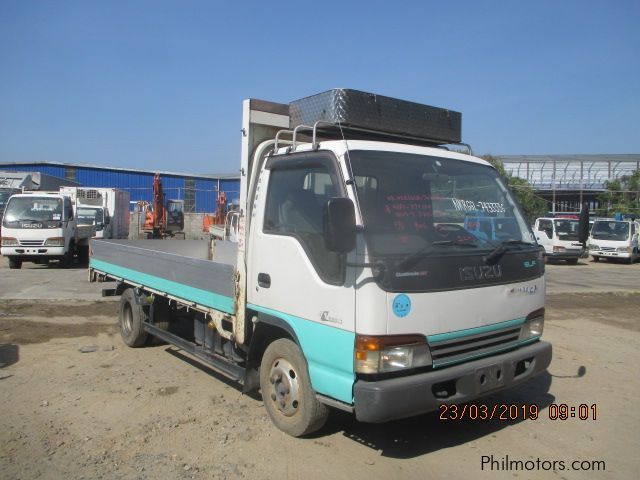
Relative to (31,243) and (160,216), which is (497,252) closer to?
(31,243)

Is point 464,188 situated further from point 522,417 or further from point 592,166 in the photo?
point 592,166

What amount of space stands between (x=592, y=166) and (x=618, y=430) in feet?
160

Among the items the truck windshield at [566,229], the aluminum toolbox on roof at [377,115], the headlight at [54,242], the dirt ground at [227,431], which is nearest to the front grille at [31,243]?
the headlight at [54,242]

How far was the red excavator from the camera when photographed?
2641 cm

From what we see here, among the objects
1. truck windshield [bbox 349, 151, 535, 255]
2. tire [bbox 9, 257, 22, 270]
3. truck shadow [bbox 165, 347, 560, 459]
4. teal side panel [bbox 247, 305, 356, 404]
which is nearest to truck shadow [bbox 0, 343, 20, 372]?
truck shadow [bbox 165, 347, 560, 459]

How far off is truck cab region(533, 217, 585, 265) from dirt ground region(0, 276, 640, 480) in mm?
16764

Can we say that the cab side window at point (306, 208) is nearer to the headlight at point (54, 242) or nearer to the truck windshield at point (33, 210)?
the headlight at point (54, 242)

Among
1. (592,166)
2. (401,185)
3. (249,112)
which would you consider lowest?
(401,185)

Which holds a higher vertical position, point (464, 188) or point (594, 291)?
point (464, 188)

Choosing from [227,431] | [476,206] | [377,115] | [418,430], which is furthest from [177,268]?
[476,206]

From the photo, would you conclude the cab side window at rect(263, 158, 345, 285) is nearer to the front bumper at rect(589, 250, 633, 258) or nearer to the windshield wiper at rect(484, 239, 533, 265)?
the windshield wiper at rect(484, 239, 533, 265)

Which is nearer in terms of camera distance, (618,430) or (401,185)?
(401,185)

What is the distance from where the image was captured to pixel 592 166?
47.6 metres

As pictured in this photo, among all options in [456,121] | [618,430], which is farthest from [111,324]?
[618,430]
